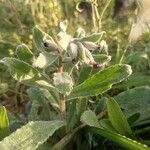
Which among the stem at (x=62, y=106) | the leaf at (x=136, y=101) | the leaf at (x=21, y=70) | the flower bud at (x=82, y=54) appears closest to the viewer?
the flower bud at (x=82, y=54)

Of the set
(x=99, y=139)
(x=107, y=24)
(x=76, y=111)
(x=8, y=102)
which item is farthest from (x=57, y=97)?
(x=107, y=24)

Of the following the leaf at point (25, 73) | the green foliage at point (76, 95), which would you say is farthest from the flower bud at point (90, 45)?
the leaf at point (25, 73)

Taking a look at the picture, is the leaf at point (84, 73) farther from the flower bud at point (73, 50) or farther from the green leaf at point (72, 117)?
the flower bud at point (73, 50)

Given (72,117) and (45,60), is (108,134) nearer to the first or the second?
(72,117)

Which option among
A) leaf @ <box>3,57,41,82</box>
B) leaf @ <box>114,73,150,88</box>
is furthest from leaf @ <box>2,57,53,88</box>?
leaf @ <box>114,73,150,88</box>

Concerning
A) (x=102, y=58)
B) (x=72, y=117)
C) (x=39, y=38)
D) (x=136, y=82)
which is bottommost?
(x=72, y=117)

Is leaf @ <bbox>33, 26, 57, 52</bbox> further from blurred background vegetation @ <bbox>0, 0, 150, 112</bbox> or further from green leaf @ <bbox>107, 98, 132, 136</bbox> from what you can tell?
blurred background vegetation @ <bbox>0, 0, 150, 112</bbox>

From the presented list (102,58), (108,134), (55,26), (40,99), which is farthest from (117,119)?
(55,26)
